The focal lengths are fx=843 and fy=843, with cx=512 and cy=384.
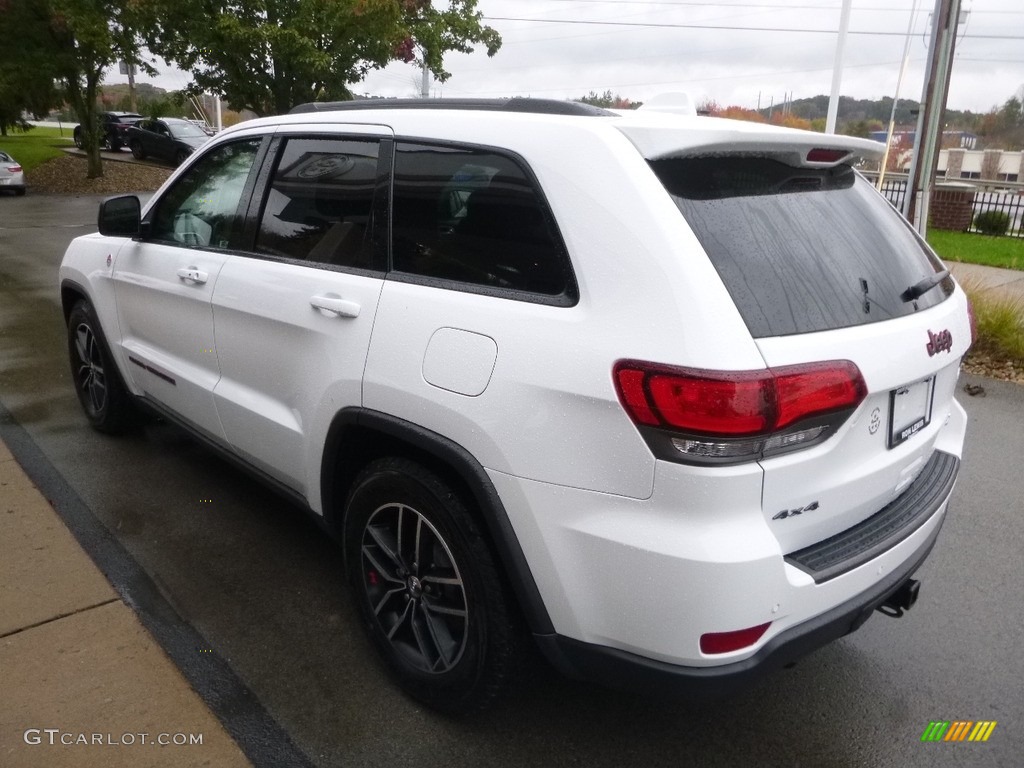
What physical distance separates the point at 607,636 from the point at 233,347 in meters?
1.98

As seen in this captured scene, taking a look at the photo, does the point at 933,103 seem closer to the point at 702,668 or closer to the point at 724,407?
the point at 724,407

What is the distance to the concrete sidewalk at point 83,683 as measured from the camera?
250 centimetres

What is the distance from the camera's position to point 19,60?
21156 mm

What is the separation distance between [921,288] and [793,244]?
0.53 metres

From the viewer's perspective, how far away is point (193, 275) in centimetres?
357

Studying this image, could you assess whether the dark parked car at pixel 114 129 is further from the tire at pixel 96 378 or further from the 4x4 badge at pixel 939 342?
the 4x4 badge at pixel 939 342

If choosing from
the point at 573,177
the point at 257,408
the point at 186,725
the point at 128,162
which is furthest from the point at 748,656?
the point at 128,162

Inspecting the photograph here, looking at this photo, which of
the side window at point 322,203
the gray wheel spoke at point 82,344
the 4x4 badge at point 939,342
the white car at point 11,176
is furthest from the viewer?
the white car at point 11,176

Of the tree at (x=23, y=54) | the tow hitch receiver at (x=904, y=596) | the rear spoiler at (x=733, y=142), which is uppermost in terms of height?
the tree at (x=23, y=54)

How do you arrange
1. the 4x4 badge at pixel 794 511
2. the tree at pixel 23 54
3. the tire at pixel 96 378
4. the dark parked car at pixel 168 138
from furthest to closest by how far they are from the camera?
the dark parked car at pixel 168 138 → the tree at pixel 23 54 → the tire at pixel 96 378 → the 4x4 badge at pixel 794 511

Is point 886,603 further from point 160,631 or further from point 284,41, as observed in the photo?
point 284,41

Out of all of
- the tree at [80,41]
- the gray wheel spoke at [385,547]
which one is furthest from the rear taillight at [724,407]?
the tree at [80,41]

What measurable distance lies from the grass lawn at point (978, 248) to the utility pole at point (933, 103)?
3250mm

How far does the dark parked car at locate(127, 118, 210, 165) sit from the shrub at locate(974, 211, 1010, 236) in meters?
22.1
